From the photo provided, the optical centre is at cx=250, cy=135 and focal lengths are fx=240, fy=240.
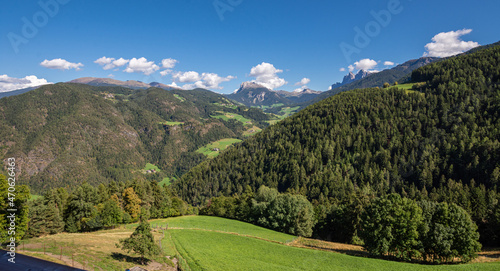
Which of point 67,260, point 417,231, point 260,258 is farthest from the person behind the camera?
point 417,231

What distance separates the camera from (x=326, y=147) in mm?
193000

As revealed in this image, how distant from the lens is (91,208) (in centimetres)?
7331

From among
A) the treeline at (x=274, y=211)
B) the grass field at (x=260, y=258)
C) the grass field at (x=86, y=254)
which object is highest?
the grass field at (x=86, y=254)

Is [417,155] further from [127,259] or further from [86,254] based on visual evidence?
[86,254]

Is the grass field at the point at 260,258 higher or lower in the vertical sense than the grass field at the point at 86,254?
lower

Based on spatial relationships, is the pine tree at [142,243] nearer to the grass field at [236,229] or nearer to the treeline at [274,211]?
the grass field at [236,229]

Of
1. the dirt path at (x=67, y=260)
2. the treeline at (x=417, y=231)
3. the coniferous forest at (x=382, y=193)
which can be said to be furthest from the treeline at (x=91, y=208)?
the treeline at (x=417, y=231)

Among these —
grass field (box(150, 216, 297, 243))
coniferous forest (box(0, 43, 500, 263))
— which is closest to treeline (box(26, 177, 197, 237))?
coniferous forest (box(0, 43, 500, 263))

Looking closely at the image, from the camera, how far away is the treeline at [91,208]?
6393 cm

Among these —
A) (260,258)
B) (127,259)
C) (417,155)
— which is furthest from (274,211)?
(417,155)

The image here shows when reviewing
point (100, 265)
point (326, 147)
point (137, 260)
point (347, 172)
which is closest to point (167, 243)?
point (137, 260)

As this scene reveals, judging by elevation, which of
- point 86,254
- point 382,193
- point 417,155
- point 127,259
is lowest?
point 382,193

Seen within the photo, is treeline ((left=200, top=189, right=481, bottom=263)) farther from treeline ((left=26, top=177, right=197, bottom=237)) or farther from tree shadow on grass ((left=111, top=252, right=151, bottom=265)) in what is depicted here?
treeline ((left=26, top=177, right=197, bottom=237))

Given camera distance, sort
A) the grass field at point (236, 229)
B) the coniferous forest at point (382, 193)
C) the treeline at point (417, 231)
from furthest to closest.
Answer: the grass field at point (236, 229) < the coniferous forest at point (382, 193) < the treeline at point (417, 231)
